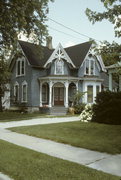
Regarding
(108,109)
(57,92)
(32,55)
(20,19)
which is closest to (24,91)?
(57,92)

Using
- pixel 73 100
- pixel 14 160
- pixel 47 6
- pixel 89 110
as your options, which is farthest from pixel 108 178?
pixel 73 100

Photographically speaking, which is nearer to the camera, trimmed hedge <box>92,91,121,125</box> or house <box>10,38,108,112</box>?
trimmed hedge <box>92,91,121,125</box>

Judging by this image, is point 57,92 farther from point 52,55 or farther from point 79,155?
point 79,155

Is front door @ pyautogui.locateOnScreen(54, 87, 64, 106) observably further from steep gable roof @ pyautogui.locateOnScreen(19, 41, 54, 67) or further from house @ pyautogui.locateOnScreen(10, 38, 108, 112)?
steep gable roof @ pyautogui.locateOnScreen(19, 41, 54, 67)

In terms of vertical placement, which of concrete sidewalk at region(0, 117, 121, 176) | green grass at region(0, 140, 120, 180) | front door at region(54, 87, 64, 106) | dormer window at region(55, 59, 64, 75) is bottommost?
concrete sidewalk at region(0, 117, 121, 176)

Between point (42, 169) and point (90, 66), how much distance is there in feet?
83.7

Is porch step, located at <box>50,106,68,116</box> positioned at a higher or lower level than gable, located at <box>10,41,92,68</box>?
lower

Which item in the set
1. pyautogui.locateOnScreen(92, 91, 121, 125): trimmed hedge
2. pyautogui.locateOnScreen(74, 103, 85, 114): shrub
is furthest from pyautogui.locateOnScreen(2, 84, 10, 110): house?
pyautogui.locateOnScreen(92, 91, 121, 125): trimmed hedge

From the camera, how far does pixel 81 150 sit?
7.85 metres

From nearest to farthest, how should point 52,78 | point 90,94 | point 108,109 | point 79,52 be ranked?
1. point 108,109
2. point 52,78
3. point 90,94
4. point 79,52

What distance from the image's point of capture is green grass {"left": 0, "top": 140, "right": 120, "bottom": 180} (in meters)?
4.91

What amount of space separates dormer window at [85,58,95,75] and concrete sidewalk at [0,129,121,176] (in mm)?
21288

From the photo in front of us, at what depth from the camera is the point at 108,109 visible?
602 inches

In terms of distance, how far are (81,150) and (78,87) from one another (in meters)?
21.2
